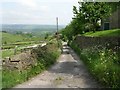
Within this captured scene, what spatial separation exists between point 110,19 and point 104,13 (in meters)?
2.77

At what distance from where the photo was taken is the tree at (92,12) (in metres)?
48.9

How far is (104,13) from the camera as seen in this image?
48.8m

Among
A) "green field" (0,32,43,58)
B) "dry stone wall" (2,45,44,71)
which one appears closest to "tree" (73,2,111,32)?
"green field" (0,32,43,58)

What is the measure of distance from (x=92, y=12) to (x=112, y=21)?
5.89 metres

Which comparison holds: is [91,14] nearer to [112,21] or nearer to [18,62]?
[112,21]

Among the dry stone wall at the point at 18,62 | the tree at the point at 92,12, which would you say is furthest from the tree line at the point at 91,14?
the dry stone wall at the point at 18,62

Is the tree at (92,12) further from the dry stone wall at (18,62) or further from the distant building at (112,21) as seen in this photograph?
the dry stone wall at (18,62)

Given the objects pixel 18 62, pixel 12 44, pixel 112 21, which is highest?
pixel 112 21

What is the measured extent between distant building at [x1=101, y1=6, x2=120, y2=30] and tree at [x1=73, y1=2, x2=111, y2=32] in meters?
1.09

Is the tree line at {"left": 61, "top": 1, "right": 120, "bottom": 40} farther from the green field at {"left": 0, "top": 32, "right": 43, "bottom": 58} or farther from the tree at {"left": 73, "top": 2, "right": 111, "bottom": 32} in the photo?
the green field at {"left": 0, "top": 32, "right": 43, "bottom": 58}

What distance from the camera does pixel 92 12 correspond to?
49344 millimetres

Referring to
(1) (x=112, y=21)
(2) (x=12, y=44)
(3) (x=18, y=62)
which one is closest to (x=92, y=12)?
(1) (x=112, y=21)

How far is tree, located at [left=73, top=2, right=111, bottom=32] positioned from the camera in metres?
48.9

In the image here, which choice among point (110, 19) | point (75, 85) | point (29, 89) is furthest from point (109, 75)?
point (110, 19)
